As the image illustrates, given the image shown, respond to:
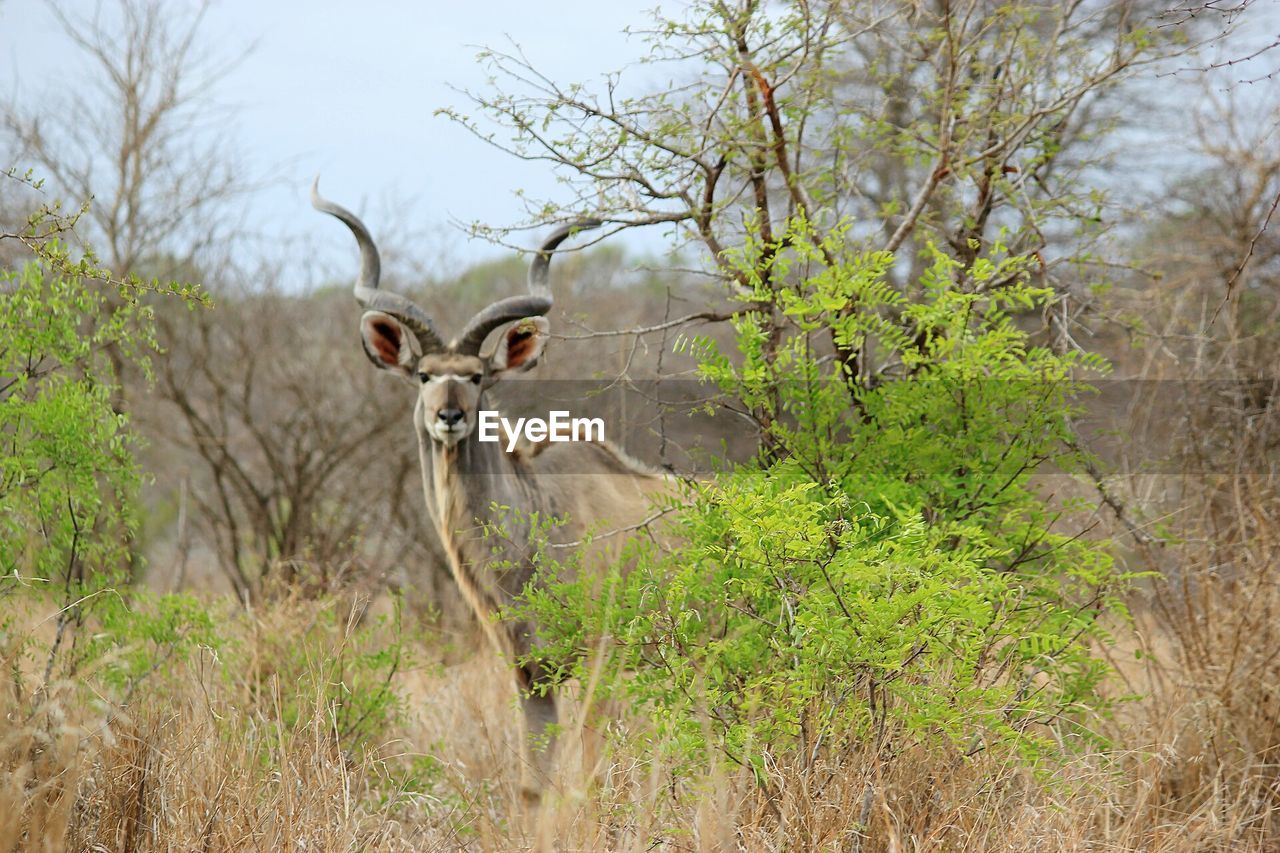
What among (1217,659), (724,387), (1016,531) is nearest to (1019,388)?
(1016,531)

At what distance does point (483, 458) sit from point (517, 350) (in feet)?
1.89

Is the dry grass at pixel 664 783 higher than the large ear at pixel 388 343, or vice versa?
the large ear at pixel 388 343

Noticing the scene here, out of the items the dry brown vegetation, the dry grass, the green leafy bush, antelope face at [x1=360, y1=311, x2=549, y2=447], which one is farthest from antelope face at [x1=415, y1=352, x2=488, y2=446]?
the green leafy bush

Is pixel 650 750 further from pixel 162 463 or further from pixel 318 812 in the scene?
pixel 162 463

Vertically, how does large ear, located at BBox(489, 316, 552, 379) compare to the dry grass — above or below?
above

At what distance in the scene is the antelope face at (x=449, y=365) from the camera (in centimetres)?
498

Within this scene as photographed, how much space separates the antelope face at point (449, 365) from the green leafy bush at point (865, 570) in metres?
1.37

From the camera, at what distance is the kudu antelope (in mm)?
4938

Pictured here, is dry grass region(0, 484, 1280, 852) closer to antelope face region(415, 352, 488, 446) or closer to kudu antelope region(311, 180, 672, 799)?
kudu antelope region(311, 180, 672, 799)

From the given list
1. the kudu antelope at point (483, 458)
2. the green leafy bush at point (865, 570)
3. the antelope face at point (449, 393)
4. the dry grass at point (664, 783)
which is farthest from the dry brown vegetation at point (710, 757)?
the antelope face at point (449, 393)

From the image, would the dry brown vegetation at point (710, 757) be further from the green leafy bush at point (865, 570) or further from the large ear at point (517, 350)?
the large ear at point (517, 350)

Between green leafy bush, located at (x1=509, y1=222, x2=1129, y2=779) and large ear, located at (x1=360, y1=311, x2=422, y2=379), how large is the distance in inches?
71.1

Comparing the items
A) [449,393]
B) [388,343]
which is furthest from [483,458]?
[388,343]

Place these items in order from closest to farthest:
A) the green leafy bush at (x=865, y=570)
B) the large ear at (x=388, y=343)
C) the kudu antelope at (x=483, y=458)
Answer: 1. the green leafy bush at (x=865, y=570)
2. the kudu antelope at (x=483, y=458)
3. the large ear at (x=388, y=343)
